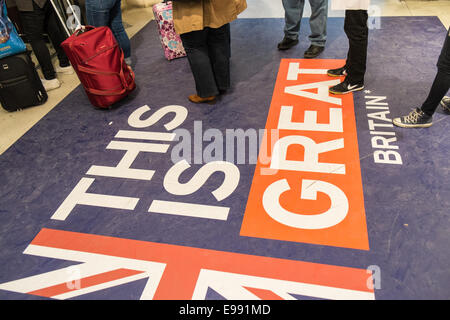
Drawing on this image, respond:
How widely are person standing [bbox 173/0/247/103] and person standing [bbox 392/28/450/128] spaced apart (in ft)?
4.11

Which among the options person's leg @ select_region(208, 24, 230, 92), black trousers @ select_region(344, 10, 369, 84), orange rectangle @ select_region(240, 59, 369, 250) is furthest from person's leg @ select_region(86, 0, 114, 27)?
black trousers @ select_region(344, 10, 369, 84)

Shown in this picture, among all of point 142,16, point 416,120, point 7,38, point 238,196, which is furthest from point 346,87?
point 142,16

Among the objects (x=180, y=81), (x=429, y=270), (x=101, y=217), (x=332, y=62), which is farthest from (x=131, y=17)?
(x=429, y=270)

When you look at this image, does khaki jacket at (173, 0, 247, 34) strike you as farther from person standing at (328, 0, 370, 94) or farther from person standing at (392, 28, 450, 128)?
person standing at (392, 28, 450, 128)

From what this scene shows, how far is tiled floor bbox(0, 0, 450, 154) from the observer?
2.47 m

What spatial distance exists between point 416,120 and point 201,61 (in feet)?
4.81

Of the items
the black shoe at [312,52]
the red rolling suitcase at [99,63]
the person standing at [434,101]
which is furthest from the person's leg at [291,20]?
the red rolling suitcase at [99,63]

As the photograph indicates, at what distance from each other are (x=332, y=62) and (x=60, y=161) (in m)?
2.33

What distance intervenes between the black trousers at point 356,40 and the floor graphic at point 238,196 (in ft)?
0.59

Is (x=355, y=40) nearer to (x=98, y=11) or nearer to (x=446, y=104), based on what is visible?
(x=446, y=104)

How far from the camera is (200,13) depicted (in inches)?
79.0

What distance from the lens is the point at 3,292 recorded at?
1.47 meters

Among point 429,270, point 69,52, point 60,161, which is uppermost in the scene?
point 69,52
